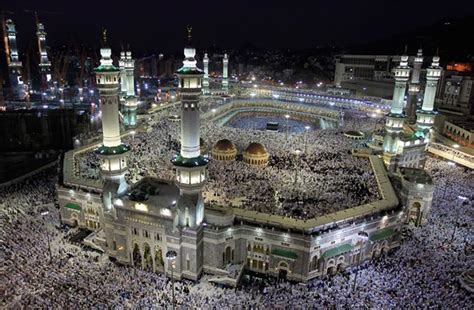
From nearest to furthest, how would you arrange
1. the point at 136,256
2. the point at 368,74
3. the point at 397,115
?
the point at 136,256
the point at 397,115
the point at 368,74

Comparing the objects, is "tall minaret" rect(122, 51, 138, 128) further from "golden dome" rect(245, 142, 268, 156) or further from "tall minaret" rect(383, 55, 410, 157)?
"tall minaret" rect(383, 55, 410, 157)

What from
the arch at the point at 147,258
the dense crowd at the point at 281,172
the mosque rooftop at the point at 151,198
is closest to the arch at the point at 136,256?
the arch at the point at 147,258

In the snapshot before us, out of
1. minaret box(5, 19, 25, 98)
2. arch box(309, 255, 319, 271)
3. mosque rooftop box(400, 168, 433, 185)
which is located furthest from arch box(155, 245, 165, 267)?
minaret box(5, 19, 25, 98)

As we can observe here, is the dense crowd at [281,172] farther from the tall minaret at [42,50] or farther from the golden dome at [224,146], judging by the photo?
the tall minaret at [42,50]

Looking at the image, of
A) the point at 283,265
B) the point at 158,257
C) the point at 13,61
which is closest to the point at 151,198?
the point at 158,257

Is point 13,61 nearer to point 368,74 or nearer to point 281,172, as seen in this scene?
point 281,172

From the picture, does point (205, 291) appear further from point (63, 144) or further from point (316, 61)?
point (316, 61)

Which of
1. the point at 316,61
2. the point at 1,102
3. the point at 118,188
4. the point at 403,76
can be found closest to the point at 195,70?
the point at 118,188
